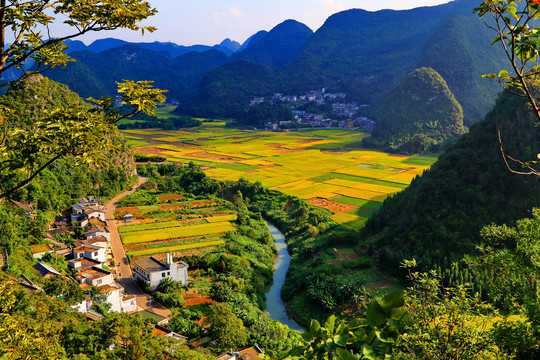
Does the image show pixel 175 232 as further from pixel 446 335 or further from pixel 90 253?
pixel 446 335

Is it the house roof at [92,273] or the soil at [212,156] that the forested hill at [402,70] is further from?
the house roof at [92,273]

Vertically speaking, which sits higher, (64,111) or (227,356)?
(64,111)

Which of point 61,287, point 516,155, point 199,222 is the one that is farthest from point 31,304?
point 516,155

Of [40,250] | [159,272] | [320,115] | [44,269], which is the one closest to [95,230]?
[40,250]

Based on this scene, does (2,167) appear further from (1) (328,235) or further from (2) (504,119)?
(2) (504,119)

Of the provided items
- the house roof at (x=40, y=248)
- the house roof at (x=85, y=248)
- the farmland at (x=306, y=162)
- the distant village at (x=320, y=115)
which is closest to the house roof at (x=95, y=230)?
the house roof at (x=85, y=248)

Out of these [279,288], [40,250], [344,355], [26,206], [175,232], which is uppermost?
[344,355]
